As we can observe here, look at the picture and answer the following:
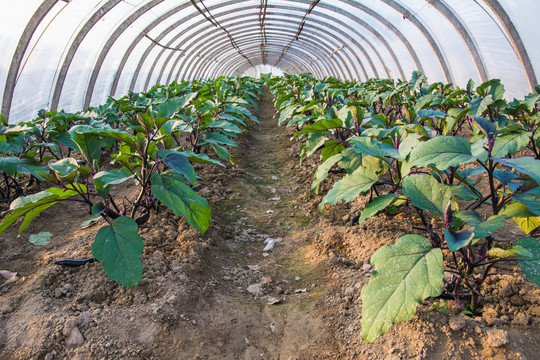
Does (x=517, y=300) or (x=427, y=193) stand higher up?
(x=427, y=193)

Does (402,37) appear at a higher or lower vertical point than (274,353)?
higher

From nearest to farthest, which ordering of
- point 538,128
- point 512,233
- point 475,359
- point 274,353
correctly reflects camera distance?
1. point 475,359
2. point 274,353
3. point 512,233
4. point 538,128

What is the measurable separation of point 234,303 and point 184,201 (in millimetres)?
752

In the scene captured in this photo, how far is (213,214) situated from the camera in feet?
10.8

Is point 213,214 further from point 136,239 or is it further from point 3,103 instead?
point 3,103

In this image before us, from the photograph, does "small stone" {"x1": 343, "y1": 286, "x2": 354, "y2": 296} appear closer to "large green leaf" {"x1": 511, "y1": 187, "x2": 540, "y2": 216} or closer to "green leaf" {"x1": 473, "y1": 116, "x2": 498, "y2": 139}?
"large green leaf" {"x1": 511, "y1": 187, "x2": 540, "y2": 216}

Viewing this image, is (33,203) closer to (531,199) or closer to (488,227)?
(488,227)

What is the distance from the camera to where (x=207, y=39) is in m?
18.1

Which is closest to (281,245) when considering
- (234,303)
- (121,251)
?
(234,303)

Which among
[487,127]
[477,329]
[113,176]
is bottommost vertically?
[477,329]

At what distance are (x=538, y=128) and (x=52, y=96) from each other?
1067cm

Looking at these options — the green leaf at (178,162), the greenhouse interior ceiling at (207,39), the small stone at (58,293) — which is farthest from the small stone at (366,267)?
the greenhouse interior ceiling at (207,39)

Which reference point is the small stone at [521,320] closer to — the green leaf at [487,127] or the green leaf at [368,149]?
the green leaf at [487,127]

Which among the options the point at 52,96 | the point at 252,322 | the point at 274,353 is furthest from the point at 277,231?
the point at 52,96
